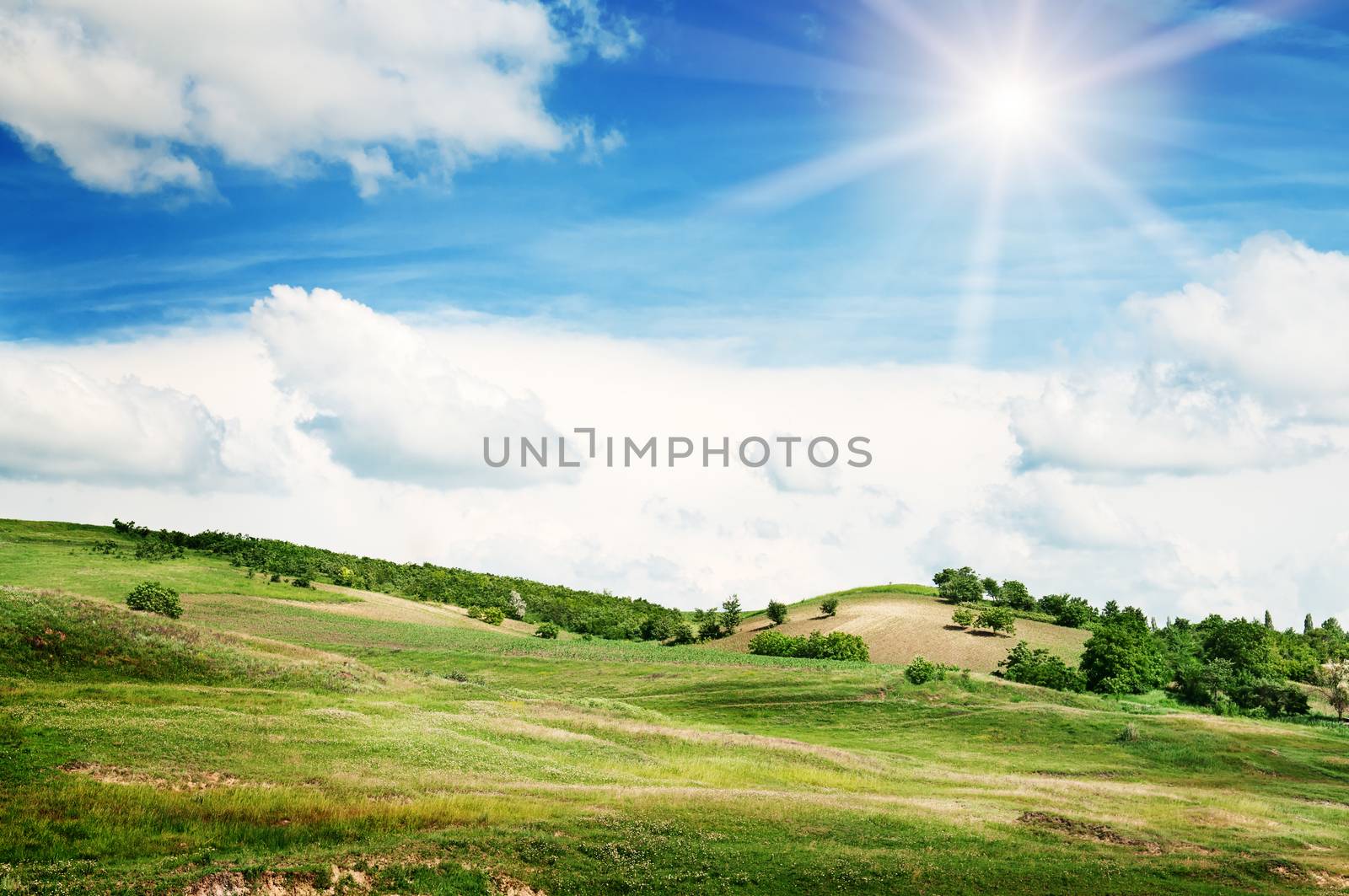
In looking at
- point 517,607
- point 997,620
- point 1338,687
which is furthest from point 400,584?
point 1338,687

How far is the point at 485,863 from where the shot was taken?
22.9 metres

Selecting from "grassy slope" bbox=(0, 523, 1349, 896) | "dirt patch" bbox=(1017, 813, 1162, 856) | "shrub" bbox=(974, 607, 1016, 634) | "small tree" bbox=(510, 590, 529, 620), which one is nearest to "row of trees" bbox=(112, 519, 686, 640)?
"small tree" bbox=(510, 590, 529, 620)

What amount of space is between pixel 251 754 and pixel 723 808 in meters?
Answer: 18.0

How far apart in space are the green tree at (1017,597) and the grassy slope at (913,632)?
42.8 feet

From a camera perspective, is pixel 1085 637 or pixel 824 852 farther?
pixel 1085 637

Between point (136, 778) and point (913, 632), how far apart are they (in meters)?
125

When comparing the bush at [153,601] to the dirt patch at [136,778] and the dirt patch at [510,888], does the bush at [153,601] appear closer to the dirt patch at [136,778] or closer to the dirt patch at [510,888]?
the dirt patch at [136,778]

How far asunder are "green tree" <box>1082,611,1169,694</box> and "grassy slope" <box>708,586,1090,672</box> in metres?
13.9

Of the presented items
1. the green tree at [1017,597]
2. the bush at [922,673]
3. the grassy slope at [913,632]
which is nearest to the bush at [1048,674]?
the grassy slope at [913,632]

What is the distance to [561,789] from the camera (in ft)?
113

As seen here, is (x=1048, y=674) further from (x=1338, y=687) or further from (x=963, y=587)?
(x=963, y=587)

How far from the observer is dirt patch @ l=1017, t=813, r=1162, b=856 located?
33625mm

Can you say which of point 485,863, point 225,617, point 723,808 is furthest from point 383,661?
point 485,863

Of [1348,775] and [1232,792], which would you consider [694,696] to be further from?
[1348,775]
